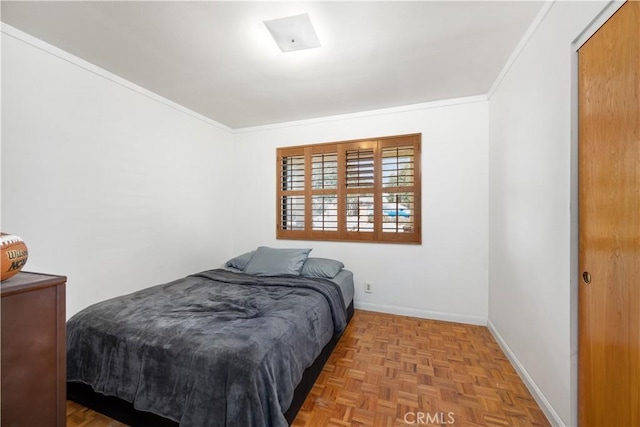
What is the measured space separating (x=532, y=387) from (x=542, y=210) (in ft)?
3.99

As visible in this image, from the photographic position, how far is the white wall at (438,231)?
2938 mm

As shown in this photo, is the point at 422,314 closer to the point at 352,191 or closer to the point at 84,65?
the point at 352,191

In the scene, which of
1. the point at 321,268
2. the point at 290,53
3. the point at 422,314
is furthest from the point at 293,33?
the point at 422,314

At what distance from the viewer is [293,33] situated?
1887 millimetres

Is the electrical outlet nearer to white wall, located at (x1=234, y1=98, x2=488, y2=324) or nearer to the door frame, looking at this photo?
white wall, located at (x1=234, y1=98, x2=488, y2=324)

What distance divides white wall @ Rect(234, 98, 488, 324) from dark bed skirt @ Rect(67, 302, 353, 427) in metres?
1.69

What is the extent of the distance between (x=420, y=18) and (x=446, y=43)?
1.31 ft

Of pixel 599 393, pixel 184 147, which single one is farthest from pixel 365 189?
pixel 599 393

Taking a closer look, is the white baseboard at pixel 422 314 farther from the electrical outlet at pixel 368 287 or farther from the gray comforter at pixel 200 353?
the gray comforter at pixel 200 353

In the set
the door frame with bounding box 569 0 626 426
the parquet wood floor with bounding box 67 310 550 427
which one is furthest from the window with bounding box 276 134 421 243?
the door frame with bounding box 569 0 626 426

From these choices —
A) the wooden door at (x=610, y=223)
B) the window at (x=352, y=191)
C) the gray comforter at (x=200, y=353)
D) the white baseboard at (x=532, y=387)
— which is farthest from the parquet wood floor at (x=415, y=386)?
the window at (x=352, y=191)

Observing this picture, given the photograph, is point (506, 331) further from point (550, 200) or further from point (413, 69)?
point (413, 69)

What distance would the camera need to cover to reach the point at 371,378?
2.00 meters

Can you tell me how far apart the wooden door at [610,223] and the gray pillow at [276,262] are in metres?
2.33
